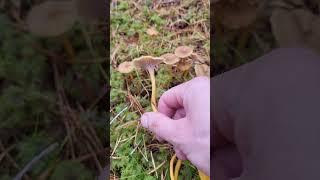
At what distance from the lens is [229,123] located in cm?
116

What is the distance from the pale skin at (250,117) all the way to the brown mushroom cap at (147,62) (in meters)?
0.08

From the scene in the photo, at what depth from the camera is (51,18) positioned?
1.22 meters

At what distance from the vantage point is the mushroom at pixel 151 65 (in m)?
1.16

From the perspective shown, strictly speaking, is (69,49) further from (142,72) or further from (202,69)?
(202,69)

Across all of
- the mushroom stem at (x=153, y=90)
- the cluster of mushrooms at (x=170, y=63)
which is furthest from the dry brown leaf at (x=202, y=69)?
the mushroom stem at (x=153, y=90)

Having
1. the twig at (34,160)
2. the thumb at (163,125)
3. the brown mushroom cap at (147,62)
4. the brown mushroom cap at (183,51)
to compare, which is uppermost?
the brown mushroom cap at (183,51)

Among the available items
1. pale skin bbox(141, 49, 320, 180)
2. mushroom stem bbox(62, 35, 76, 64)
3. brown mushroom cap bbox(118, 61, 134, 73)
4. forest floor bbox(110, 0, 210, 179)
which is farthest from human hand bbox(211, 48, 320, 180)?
mushroom stem bbox(62, 35, 76, 64)

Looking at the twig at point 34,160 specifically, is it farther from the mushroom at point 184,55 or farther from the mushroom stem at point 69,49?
the mushroom at point 184,55

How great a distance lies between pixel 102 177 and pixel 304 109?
1.76 ft

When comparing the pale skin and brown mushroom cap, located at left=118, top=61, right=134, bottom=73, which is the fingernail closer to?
the pale skin

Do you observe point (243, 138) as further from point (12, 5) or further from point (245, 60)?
point (12, 5)

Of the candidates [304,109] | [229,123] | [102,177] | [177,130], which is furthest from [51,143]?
[304,109]

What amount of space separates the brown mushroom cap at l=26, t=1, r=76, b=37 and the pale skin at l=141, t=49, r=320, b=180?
33 cm

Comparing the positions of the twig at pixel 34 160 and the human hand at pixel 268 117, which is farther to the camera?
the twig at pixel 34 160
